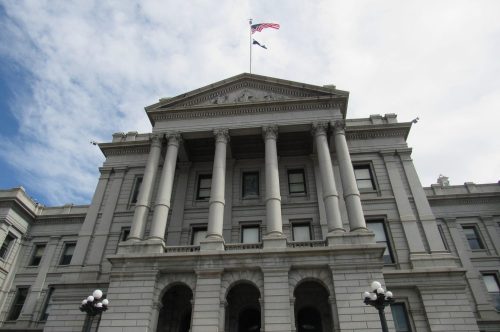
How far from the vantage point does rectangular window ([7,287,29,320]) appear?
104 ft

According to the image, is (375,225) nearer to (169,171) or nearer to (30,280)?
(169,171)

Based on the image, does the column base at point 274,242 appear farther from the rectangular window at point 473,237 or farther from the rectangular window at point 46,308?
the rectangular window at point 46,308

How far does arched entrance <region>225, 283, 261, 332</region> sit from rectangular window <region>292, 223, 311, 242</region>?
4587mm

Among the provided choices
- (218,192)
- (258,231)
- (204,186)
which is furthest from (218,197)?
(204,186)

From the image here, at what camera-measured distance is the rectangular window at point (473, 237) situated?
102ft

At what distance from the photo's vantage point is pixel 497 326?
2534 cm

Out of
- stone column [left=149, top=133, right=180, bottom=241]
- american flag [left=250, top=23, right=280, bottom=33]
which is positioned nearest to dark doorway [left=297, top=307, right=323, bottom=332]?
stone column [left=149, top=133, right=180, bottom=241]

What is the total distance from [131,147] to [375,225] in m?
19.6

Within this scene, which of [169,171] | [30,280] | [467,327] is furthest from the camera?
[30,280]

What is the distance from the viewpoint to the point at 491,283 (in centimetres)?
2897

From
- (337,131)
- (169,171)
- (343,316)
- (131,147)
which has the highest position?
(131,147)

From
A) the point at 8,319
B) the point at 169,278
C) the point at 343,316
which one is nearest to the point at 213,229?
the point at 169,278

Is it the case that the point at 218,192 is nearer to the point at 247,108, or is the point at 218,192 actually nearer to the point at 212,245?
the point at 212,245

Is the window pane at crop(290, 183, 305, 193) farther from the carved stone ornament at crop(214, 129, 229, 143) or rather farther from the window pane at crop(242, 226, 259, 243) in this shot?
the carved stone ornament at crop(214, 129, 229, 143)
